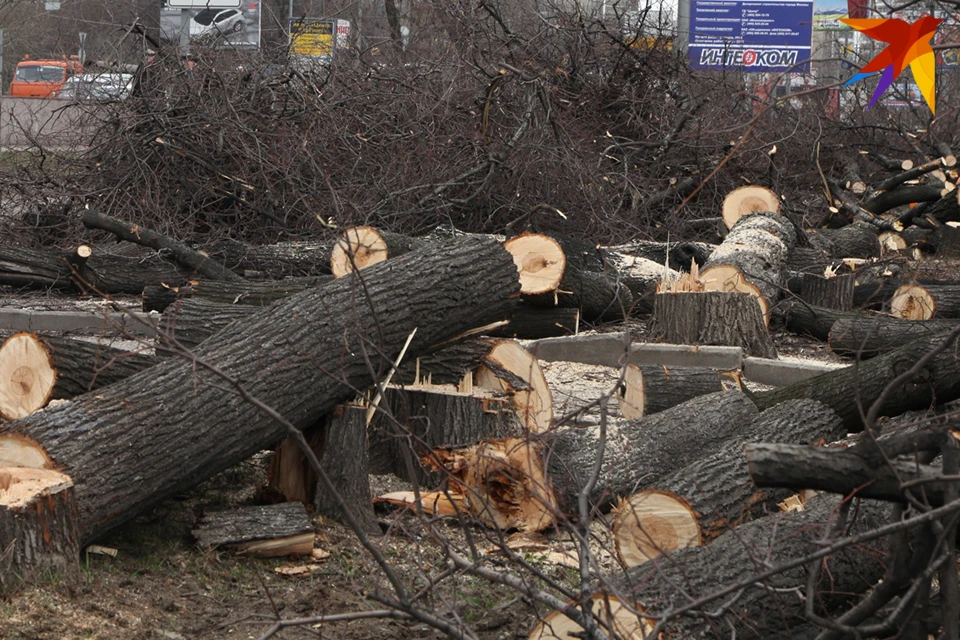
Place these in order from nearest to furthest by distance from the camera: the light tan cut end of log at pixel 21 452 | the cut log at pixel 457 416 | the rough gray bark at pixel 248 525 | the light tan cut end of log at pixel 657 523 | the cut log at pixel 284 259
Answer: the light tan cut end of log at pixel 21 452 < the light tan cut end of log at pixel 657 523 < the rough gray bark at pixel 248 525 < the cut log at pixel 457 416 < the cut log at pixel 284 259

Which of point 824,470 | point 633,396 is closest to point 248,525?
point 633,396

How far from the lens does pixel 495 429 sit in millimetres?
4777

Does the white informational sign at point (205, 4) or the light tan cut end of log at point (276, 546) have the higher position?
the white informational sign at point (205, 4)

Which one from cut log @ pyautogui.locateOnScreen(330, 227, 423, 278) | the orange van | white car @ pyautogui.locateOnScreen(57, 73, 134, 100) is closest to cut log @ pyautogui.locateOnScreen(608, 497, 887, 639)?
cut log @ pyautogui.locateOnScreen(330, 227, 423, 278)

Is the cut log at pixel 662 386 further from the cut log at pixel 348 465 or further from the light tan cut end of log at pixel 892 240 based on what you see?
the light tan cut end of log at pixel 892 240

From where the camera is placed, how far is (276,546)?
3.89m

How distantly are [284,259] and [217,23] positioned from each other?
12.6 feet

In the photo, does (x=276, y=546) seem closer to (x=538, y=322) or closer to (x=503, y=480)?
(x=503, y=480)

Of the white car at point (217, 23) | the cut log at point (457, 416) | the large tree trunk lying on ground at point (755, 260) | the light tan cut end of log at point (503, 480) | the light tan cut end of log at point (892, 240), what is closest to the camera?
the light tan cut end of log at point (503, 480)

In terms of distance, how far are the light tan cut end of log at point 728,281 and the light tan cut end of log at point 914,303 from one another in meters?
1.03

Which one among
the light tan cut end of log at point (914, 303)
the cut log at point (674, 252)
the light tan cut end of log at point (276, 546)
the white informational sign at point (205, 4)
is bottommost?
the light tan cut end of log at point (276, 546)

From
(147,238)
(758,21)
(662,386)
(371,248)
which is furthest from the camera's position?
(758,21)

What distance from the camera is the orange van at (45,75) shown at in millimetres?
10148

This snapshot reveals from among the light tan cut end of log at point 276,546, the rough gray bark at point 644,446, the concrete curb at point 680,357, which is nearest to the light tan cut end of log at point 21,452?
the light tan cut end of log at point 276,546
